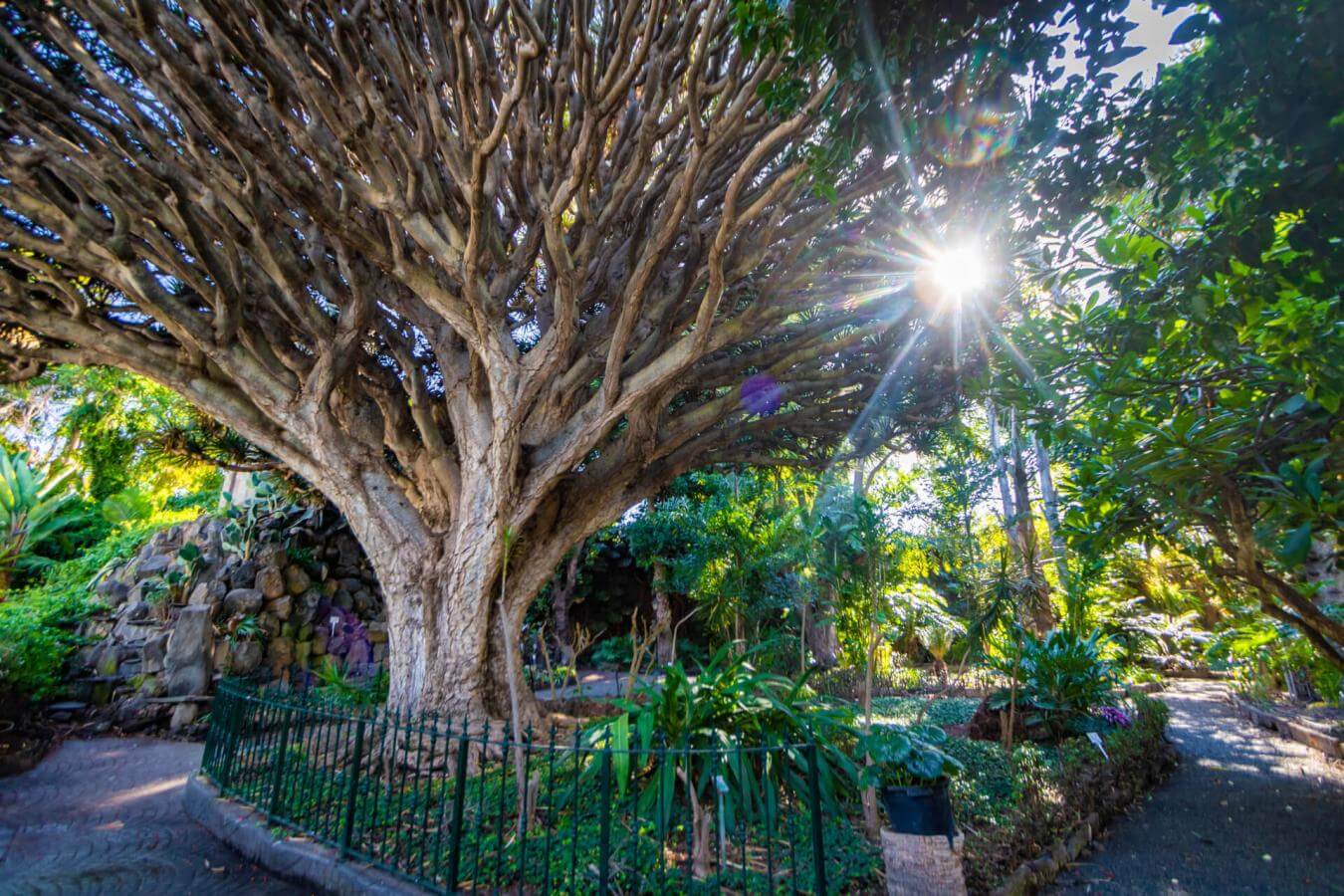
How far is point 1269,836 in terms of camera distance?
4773mm

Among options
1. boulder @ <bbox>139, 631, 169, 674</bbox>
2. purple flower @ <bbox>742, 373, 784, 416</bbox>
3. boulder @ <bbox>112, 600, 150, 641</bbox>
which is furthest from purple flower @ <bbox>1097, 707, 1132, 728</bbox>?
boulder @ <bbox>112, 600, 150, 641</bbox>

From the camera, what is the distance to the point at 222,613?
29.6 feet

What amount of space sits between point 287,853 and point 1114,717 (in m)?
8.13

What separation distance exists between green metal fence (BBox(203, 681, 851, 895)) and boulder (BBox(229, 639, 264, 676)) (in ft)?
15.3

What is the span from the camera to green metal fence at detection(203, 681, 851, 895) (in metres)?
3.01

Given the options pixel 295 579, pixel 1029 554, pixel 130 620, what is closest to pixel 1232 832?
pixel 1029 554

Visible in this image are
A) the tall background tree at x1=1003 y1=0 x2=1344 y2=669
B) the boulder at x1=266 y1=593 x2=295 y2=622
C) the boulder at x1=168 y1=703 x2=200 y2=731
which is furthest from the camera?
the boulder at x1=266 y1=593 x2=295 y2=622

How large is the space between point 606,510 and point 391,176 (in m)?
4.07

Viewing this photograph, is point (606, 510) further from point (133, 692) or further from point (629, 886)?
point (133, 692)

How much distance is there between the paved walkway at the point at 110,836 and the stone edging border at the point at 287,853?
7 cm

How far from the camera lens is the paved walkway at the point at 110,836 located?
12.4 ft

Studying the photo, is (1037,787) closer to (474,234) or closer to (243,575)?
(474,234)

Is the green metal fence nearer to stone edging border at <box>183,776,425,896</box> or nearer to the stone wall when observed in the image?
stone edging border at <box>183,776,425,896</box>

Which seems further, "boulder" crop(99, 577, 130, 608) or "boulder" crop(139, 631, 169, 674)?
"boulder" crop(99, 577, 130, 608)
